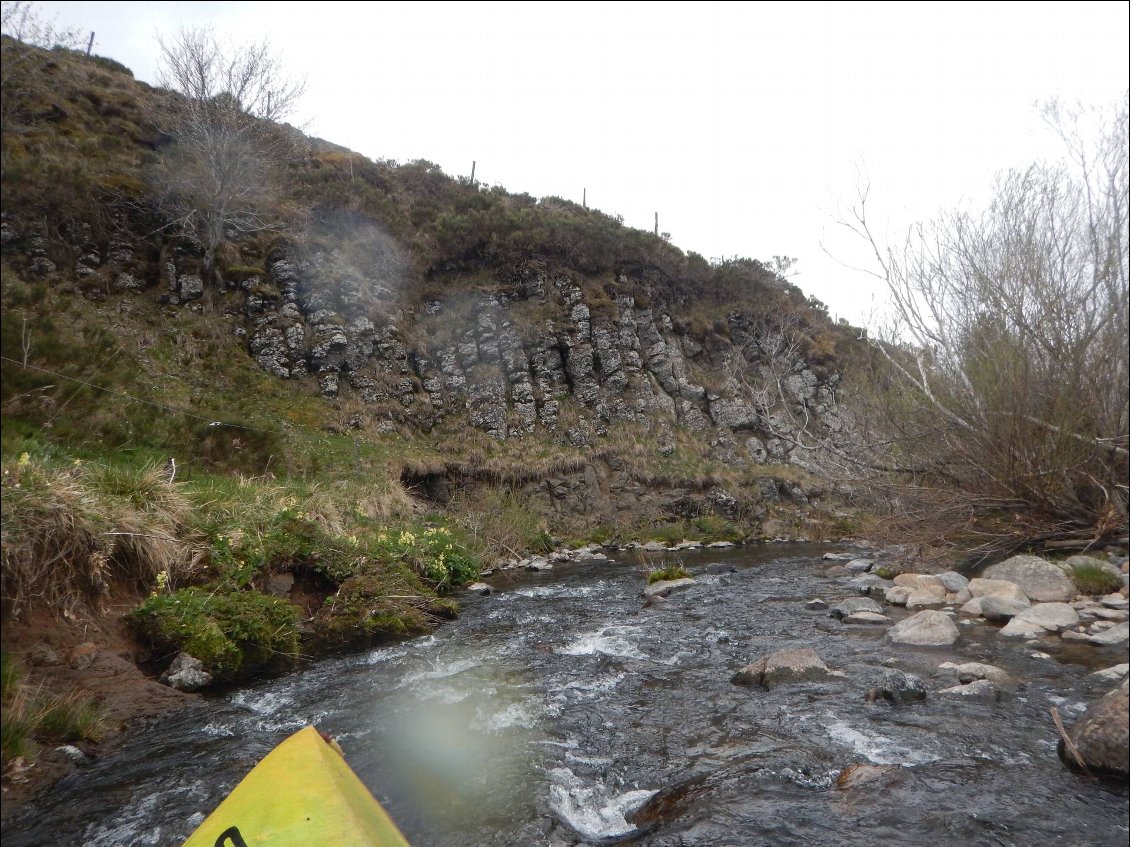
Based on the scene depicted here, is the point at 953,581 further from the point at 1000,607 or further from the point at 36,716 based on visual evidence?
the point at 36,716

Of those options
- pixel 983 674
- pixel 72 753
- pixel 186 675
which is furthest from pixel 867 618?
pixel 72 753

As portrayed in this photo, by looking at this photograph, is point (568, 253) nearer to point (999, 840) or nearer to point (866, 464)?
point (866, 464)

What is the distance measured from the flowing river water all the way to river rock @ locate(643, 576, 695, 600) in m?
3.02

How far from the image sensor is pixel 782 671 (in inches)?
201

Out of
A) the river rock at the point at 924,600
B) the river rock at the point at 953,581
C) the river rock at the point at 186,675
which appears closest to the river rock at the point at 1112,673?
the river rock at the point at 924,600

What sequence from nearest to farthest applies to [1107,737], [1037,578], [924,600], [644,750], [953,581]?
[1107,737] → [644,750] → [1037,578] → [924,600] → [953,581]

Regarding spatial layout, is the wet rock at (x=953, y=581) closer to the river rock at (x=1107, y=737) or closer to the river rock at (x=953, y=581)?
the river rock at (x=953, y=581)

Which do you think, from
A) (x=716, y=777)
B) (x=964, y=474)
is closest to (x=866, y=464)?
(x=964, y=474)

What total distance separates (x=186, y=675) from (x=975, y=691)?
610cm

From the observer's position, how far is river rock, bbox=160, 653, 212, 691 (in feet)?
16.1

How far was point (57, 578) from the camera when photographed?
4297 mm

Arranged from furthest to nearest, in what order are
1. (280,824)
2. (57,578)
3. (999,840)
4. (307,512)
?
1. (307,512)
2. (57,578)
3. (999,840)
4. (280,824)

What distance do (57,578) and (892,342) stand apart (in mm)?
10590

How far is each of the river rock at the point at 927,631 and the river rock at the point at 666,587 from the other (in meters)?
3.97
